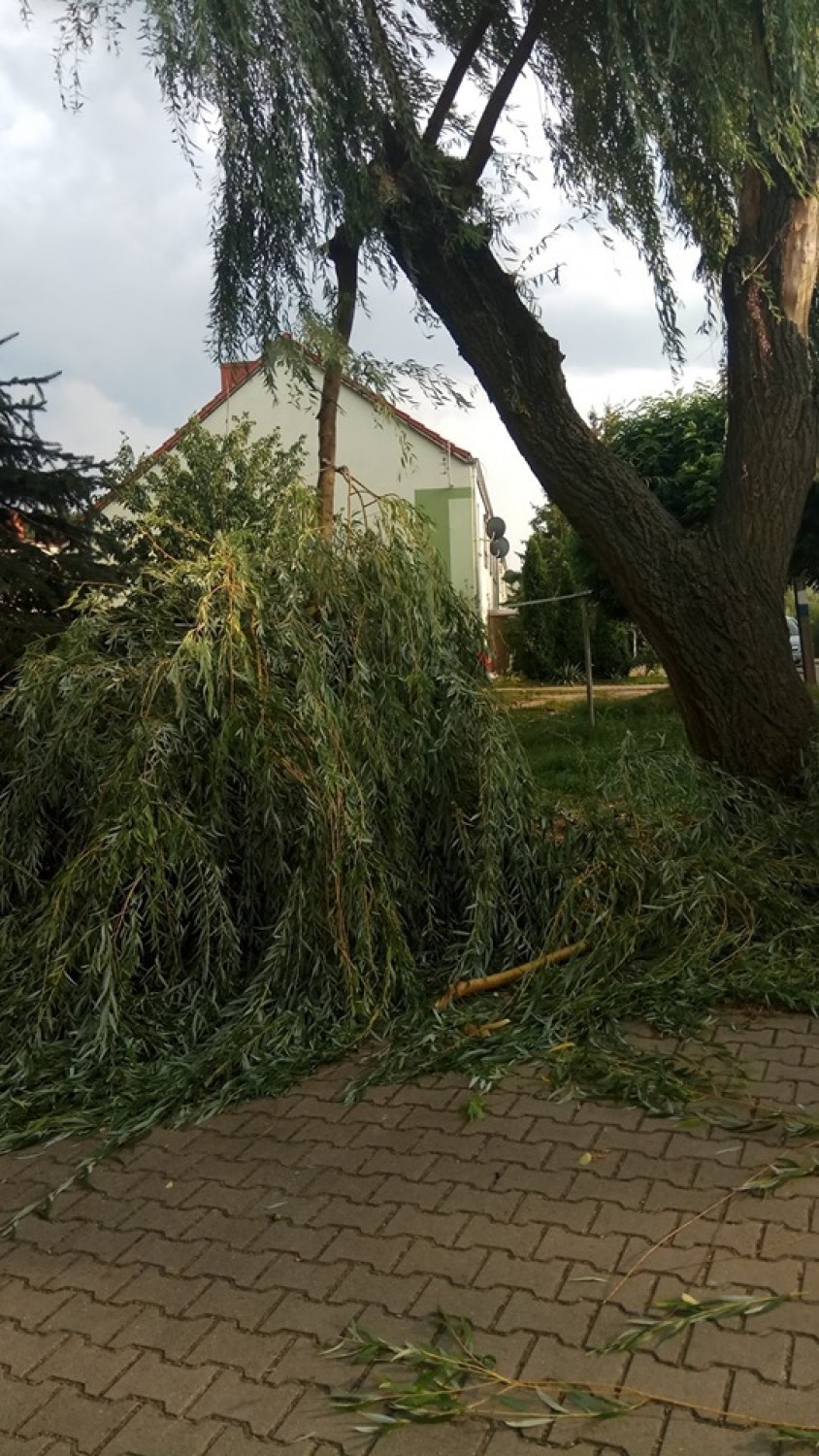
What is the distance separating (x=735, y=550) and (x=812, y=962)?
254 centimetres

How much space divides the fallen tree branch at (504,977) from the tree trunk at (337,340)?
8.32 ft

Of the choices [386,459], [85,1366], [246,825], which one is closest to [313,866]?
[246,825]

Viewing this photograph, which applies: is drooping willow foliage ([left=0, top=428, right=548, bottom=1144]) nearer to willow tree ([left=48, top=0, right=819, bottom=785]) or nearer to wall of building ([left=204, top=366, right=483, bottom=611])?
willow tree ([left=48, top=0, right=819, bottom=785])

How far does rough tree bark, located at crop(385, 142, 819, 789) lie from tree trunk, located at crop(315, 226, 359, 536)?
28 cm

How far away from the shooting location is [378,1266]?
9.53 feet

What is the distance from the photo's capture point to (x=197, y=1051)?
4.26m

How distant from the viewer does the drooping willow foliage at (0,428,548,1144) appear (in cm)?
434

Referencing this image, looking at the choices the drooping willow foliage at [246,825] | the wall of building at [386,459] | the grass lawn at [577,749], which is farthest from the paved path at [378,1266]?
the wall of building at [386,459]

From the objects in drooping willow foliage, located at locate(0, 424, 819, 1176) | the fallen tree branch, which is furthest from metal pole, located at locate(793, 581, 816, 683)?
the fallen tree branch

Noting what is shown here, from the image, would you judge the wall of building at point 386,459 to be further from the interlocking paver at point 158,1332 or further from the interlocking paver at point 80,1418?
the interlocking paver at point 80,1418

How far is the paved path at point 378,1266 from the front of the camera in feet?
7.75

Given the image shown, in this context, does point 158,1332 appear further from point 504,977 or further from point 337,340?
point 337,340

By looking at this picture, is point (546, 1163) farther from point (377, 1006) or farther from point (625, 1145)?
point (377, 1006)

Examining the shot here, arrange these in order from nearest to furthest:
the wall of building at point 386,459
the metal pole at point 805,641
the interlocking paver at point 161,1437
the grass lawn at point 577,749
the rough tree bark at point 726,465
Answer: the interlocking paver at point 161,1437
the grass lawn at point 577,749
the rough tree bark at point 726,465
the metal pole at point 805,641
the wall of building at point 386,459
